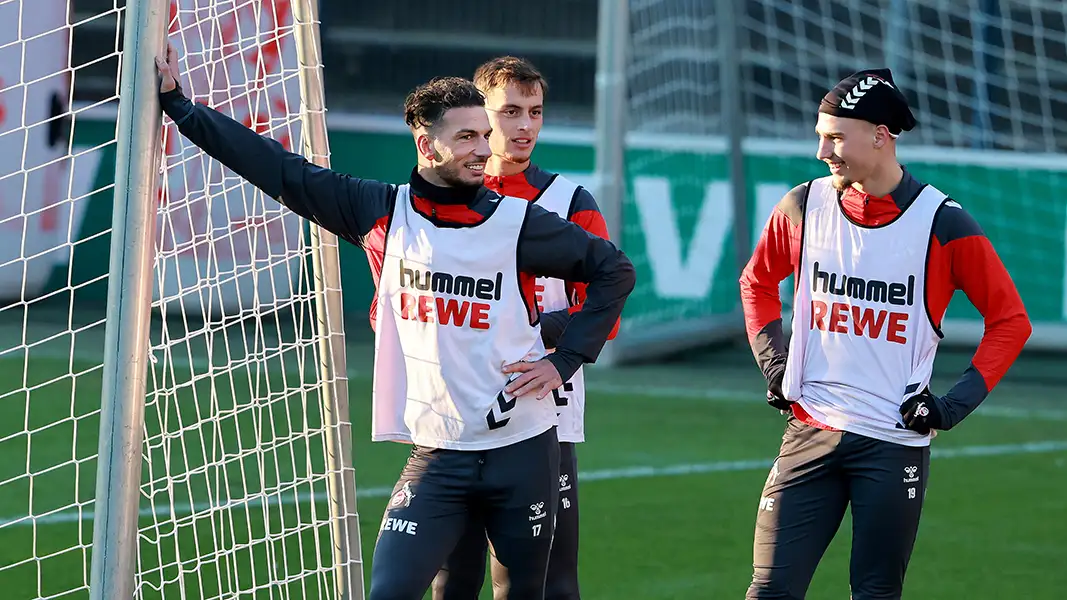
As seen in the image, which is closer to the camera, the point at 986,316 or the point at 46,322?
the point at 986,316

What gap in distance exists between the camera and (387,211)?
161 inches

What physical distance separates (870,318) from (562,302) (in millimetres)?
853

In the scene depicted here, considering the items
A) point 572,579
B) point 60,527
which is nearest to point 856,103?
point 572,579

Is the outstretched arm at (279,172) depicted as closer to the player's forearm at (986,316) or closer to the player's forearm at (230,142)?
the player's forearm at (230,142)

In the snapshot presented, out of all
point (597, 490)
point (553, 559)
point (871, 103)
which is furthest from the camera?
point (597, 490)

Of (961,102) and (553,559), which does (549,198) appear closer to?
(553,559)

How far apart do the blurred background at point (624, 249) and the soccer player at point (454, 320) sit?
71 cm

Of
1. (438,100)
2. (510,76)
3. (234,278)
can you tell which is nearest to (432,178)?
(438,100)

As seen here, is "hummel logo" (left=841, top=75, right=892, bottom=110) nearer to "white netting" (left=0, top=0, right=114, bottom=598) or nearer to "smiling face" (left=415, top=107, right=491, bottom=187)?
"smiling face" (left=415, top=107, right=491, bottom=187)

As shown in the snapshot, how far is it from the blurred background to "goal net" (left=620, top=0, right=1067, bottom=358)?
0.03 m

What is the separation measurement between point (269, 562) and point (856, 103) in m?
2.42

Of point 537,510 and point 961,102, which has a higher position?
point 961,102

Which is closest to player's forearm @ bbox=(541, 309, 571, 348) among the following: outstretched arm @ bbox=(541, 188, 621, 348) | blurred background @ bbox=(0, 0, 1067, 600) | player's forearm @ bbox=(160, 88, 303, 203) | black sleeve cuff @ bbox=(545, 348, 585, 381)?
outstretched arm @ bbox=(541, 188, 621, 348)

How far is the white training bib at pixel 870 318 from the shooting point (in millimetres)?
4324
